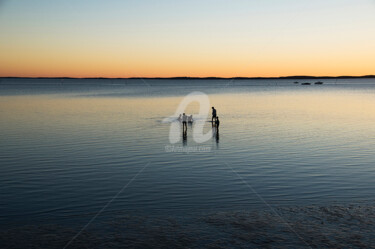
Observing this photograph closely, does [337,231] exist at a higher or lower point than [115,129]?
lower

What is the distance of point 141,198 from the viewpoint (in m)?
19.4

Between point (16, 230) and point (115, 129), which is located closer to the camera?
point (16, 230)

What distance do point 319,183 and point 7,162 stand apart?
20.5 metres

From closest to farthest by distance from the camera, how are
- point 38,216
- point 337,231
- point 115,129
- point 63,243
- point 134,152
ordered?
point 63,243, point 337,231, point 38,216, point 134,152, point 115,129

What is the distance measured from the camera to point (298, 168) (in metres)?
25.7

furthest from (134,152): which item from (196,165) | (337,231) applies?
(337,231)

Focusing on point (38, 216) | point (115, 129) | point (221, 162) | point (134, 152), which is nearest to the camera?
point (38, 216)

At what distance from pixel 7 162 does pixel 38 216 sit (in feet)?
40.4

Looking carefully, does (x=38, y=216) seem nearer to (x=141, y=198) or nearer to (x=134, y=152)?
(x=141, y=198)

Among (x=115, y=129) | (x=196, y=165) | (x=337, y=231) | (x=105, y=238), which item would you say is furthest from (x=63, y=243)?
(x=115, y=129)

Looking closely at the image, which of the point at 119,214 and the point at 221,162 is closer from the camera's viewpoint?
the point at 119,214

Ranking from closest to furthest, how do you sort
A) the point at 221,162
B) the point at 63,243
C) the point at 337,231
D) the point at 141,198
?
1. the point at 63,243
2. the point at 337,231
3. the point at 141,198
4. the point at 221,162

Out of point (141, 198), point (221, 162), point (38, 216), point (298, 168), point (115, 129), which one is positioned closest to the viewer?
point (38, 216)

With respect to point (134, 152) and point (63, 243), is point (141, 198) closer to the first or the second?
point (63, 243)
